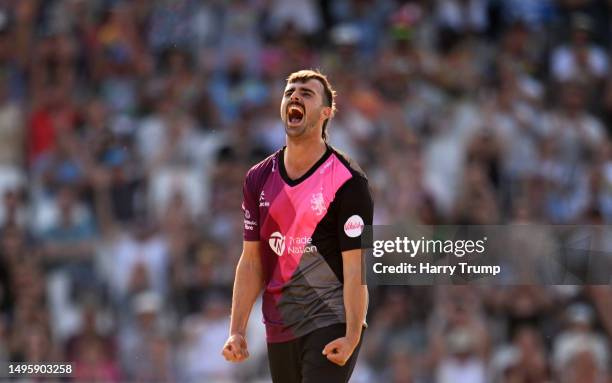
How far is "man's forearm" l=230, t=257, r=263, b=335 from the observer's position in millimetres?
6605

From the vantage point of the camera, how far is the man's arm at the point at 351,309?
6.22 metres

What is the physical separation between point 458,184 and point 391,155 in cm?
71

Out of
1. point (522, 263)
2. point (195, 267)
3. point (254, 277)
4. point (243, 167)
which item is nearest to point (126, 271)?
point (195, 267)

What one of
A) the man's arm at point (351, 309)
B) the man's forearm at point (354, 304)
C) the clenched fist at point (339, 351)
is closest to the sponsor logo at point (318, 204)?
the man's arm at point (351, 309)

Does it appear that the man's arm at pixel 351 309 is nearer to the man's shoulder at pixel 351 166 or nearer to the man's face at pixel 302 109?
the man's shoulder at pixel 351 166

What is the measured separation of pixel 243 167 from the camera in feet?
39.7

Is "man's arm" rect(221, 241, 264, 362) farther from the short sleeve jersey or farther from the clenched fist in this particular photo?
the clenched fist

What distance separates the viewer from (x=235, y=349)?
6414 millimetres

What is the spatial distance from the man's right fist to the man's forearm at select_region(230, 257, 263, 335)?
100 millimetres

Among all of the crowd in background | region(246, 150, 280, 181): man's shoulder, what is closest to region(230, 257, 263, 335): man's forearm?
region(246, 150, 280, 181): man's shoulder

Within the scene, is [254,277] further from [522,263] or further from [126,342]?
[126,342]
